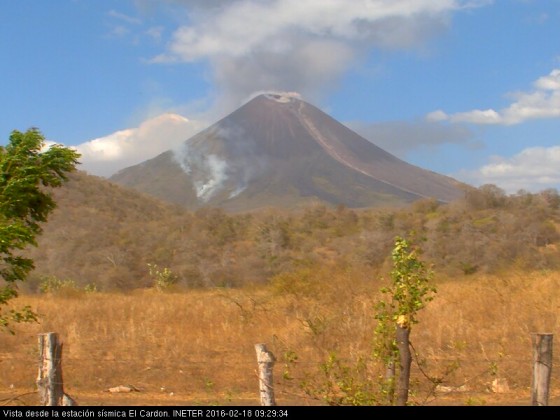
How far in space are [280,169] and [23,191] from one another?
101627mm

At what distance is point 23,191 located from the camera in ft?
20.0

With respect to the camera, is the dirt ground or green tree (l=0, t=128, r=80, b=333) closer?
green tree (l=0, t=128, r=80, b=333)

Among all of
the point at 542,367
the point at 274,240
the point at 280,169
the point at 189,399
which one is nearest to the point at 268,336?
the point at 189,399

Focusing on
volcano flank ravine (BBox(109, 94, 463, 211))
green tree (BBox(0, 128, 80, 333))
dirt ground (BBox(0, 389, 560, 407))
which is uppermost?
volcano flank ravine (BBox(109, 94, 463, 211))

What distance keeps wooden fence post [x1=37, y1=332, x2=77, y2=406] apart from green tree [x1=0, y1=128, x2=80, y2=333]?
488mm

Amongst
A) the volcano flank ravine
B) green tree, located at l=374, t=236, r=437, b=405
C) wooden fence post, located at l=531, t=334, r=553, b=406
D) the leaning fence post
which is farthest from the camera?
the volcano flank ravine

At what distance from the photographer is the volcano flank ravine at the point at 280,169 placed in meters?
94.8

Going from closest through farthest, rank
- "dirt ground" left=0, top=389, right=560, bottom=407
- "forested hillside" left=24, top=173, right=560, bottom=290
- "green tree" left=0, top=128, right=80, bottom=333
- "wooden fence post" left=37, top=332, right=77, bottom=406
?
"wooden fence post" left=37, top=332, right=77, bottom=406 → "green tree" left=0, top=128, right=80, bottom=333 → "dirt ground" left=0, top=389, right=560, bottom=407 → "forested hillside" left=24, top=173, right=560, bottom=290

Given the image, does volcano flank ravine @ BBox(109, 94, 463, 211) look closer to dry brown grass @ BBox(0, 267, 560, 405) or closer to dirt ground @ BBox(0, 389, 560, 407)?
dry brown grass @ BBox(0, 267, 560, 405)

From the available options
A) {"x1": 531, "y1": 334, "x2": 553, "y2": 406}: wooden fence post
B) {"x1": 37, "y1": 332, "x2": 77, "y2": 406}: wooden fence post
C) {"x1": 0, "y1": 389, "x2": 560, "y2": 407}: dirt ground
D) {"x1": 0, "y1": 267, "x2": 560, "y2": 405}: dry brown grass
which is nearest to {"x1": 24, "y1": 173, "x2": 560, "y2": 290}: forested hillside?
{"x1": 0, "y1": 267, "x2": 560, "y2": 405}: dry brown grass

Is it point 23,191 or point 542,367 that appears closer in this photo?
point 542,367

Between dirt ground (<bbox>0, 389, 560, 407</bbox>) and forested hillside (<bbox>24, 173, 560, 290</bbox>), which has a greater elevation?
forested hillside (<bbox>24, 173, 560, 290</bbox>)

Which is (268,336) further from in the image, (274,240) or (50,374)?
(274,240)

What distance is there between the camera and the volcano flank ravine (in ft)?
311
